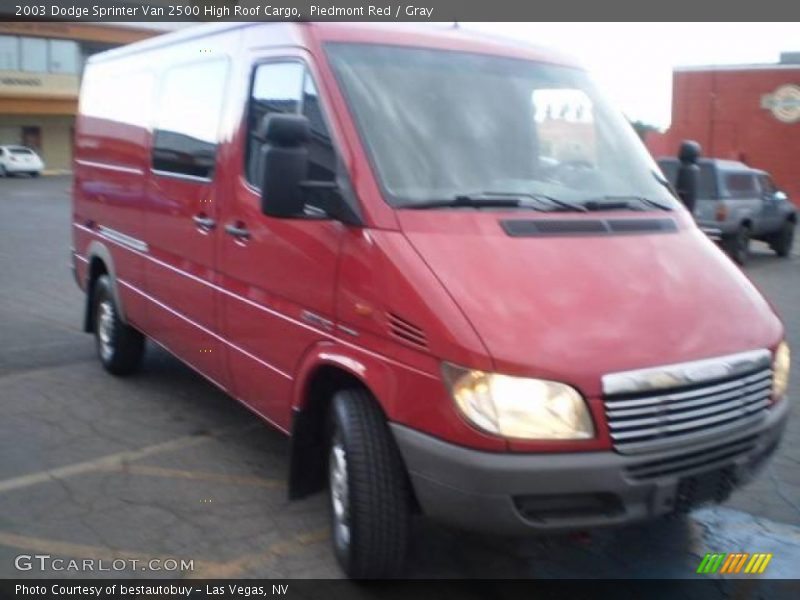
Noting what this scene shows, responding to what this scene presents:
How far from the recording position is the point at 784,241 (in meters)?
18.3

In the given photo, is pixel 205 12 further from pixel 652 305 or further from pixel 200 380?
pixel 652 305

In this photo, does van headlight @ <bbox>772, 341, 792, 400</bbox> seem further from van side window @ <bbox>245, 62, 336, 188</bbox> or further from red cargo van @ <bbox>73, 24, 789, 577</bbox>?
van side window @ <bbox>245, 62, 336, 188</bbox>

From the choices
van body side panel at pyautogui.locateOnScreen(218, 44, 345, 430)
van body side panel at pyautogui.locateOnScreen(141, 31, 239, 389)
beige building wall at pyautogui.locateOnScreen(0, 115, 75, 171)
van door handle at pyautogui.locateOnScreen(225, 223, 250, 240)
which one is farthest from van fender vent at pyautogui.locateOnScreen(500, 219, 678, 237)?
beige building wall at pyautogui.locateOnScreen(0, 115, 75, 171)

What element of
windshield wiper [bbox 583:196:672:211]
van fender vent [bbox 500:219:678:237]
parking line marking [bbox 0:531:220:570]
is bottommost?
parking line marking [bbox 0:531:220:570]

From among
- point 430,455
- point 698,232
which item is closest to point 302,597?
point 430,455

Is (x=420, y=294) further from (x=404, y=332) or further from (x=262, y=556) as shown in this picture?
(x=262, y=556)

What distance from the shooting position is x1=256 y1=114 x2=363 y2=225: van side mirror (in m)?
3.95

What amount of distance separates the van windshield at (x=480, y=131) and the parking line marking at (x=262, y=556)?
1.75m

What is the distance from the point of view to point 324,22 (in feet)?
15.6

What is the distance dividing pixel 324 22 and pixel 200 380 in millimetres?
3679

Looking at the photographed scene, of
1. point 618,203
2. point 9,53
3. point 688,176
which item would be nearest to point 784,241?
point 688,176

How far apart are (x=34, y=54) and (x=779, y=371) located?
53.9 metres

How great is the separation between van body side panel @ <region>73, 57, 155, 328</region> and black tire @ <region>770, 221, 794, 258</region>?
1400cm

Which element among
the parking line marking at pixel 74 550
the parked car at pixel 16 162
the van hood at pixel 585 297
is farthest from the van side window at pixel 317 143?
the parked car at pixel 16 162
